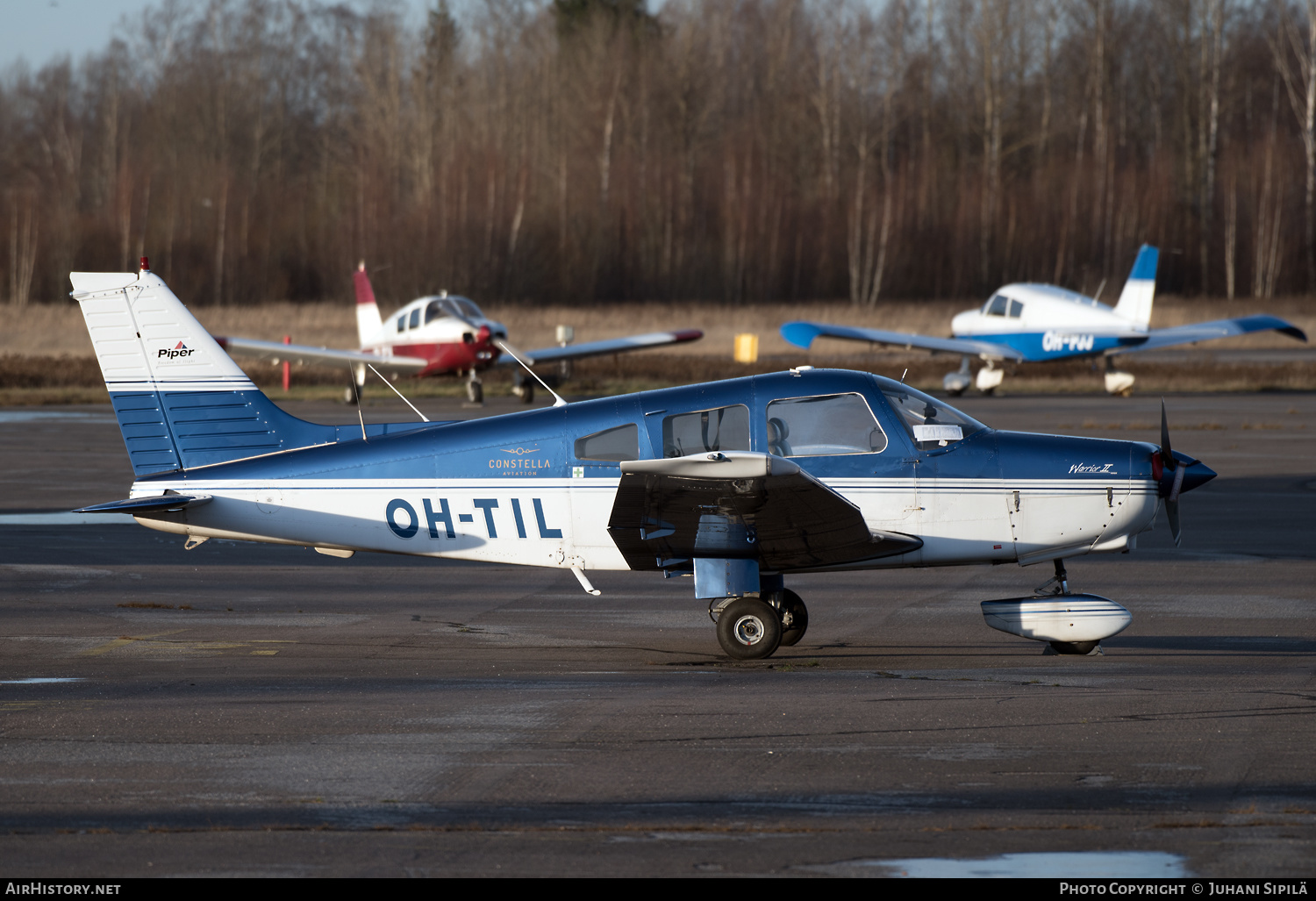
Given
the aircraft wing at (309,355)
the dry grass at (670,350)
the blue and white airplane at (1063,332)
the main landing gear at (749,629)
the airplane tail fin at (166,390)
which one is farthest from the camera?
the dry grass at (670,350)

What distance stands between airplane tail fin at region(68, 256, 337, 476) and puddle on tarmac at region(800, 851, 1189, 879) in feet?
19.6

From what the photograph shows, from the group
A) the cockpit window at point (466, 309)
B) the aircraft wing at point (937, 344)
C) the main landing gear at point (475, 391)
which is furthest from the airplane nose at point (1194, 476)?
the cockpit window at point (466, 309)

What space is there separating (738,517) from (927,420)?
1.51m

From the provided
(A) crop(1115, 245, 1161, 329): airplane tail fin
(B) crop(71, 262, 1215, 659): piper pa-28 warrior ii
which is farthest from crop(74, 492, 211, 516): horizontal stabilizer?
(A) crop(1115, 245, 1161, 329): airplane tail fin

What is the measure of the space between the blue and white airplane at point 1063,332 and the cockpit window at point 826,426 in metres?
23.1

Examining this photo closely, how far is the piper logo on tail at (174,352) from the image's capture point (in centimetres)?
956

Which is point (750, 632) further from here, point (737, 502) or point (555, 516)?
point (555, 516)

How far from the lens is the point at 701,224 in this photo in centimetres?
6919

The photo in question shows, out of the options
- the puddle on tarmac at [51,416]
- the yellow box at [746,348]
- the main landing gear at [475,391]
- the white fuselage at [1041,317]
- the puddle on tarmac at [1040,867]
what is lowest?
the puddle on tarmac at [51,416]

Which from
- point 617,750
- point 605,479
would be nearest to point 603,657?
point 605,479

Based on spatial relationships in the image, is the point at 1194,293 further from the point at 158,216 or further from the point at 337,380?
the point at 158,216

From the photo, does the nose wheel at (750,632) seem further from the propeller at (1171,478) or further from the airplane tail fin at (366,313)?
the airplane tail fin at (366,313)

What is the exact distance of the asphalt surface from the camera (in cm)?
511

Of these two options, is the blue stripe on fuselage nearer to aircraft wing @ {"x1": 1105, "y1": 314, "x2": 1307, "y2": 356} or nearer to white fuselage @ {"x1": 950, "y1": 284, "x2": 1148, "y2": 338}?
white fuselage @ {"x1": 950, "y1": 284, "x2": 1148, "y2": 338}
